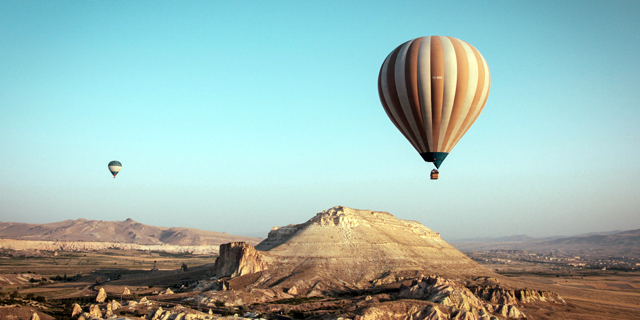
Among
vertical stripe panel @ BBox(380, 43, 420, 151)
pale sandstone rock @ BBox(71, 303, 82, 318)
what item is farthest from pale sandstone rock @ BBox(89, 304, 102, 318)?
vertical stripe panel @ BBox(380, 43, 420, 151)

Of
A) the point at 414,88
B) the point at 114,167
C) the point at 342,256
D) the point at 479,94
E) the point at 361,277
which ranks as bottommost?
the point at 361,277

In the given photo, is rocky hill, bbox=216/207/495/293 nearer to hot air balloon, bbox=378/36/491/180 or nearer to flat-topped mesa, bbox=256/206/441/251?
flat-topped mesa, bbox=256/206/441/251

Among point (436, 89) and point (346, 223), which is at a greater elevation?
point (436, 89)

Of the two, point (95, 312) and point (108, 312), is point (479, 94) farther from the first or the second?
point (95, 312)

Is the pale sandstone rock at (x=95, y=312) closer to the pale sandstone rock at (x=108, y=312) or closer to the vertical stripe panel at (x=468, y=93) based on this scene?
the pale sandstone rock at (x=108, y=312)

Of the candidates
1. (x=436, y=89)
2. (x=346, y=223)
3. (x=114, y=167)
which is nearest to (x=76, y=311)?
(x=436, y=89)

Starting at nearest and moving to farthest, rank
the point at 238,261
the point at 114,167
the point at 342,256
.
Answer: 1. the point at 238,261
2. the point at 342,256
3. the point at 114,167

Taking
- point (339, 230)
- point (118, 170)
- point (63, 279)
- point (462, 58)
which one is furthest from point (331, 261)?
point (63, 279)

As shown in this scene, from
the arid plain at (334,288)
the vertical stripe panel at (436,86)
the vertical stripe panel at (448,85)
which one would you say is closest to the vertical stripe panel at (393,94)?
the vertical stripe panel at (436,86)
